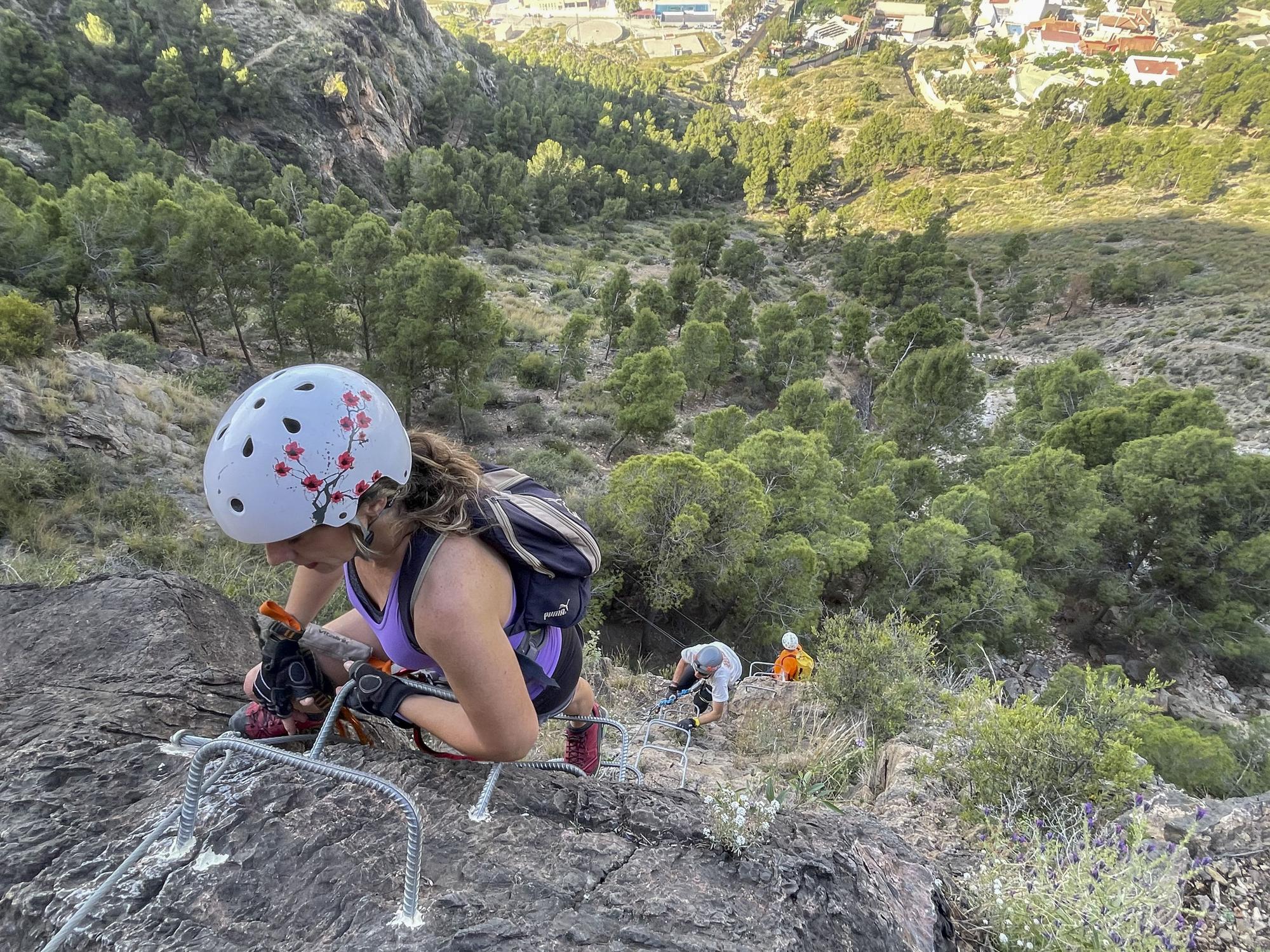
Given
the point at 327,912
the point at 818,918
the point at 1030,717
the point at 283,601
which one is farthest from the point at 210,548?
the point at 1030,717

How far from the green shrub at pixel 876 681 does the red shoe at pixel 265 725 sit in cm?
421

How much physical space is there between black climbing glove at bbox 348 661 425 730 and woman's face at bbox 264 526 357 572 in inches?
12.0

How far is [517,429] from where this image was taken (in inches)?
661

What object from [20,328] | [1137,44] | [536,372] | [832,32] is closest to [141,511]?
[20,328]

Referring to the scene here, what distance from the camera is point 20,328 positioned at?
A: 306 inches

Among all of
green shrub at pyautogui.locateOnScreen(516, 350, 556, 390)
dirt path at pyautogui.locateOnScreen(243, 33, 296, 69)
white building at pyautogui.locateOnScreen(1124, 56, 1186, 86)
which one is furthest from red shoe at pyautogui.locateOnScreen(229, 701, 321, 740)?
white building at pyautogui.locateOnScreen(1124, 56, 1186, 86)

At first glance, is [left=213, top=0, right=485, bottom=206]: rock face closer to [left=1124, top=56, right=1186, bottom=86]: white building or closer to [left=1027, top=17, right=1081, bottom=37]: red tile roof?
[left=1124, top=56, right=1186, bottom=86]: white building

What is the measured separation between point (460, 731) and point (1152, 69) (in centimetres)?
9673

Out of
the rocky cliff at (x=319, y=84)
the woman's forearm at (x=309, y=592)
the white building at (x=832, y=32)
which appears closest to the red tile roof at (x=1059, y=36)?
the white building at (x=832, y=32)

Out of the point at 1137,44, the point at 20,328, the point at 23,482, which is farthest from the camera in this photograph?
the point at 1137,44

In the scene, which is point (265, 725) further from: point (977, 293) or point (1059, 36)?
point (1059, 36)

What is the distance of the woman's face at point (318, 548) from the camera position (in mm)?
1422

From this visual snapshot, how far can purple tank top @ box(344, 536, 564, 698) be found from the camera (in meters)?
1.45

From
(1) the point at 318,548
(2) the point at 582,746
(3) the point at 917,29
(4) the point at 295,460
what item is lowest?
(2) the point at 582,746
